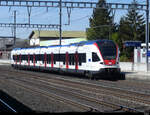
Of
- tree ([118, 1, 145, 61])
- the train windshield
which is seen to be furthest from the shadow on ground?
tree ([118, 1, 145, 61])

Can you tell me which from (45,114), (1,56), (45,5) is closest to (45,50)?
(45,5)

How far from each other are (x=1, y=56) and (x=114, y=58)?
80923 millimetres

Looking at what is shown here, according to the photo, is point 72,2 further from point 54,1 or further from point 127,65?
point 127,65

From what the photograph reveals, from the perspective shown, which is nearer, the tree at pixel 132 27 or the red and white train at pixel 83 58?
→ the red and white train at pixel 83 58

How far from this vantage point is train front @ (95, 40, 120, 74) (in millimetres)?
23498

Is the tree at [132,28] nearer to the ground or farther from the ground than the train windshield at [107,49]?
farther from the ground

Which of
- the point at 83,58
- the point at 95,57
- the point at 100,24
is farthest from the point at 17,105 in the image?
the point at 100,24

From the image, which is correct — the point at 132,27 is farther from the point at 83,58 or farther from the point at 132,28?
the point at 83,58

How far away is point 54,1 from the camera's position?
32656mm

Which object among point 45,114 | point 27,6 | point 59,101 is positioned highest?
point 27,6

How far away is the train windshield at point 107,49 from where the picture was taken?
77.6ft

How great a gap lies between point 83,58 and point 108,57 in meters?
2.53

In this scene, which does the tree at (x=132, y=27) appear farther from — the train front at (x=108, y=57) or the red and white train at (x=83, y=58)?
the train front at (x=108, y=57)

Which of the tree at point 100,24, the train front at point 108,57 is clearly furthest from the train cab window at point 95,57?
the tree at point 100,24
